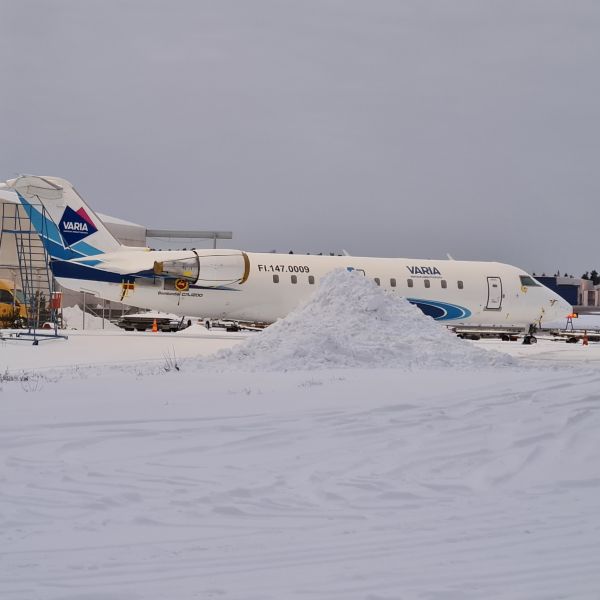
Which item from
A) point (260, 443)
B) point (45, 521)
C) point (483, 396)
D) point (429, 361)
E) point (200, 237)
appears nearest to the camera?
point (45, 521)

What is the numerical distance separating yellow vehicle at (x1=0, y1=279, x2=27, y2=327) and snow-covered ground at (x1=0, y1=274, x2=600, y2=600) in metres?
23.1

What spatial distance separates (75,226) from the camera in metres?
28.9

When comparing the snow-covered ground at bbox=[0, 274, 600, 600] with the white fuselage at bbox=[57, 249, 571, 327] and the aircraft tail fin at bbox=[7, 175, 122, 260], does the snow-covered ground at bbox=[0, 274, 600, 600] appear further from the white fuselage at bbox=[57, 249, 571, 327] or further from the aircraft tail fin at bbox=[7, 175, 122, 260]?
the aircraft tail fin at bbox=[7, 175, 122, 260]

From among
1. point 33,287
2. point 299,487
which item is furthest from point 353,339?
point 33,287

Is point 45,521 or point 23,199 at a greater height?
point 23,199

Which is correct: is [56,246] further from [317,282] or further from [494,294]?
[494,294]

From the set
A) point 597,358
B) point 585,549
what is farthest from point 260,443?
point 597,358

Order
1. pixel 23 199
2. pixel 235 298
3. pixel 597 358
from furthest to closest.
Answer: pixel 235 298, pixel 23 199, pixel 597 358

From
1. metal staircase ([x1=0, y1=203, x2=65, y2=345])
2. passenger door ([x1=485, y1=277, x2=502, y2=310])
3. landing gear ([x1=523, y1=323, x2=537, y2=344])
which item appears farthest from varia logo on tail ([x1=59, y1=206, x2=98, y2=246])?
landing gear ([x1=523, y1=323, x2=537, y2=344])

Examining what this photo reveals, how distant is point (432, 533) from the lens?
5246mm

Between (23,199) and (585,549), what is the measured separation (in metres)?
25.5

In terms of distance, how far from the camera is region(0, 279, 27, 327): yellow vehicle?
3456 cm

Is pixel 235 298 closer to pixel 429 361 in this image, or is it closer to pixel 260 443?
pixel 429 361

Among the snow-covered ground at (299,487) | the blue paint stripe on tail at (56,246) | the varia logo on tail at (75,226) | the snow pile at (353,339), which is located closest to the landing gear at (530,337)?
the snow pile at (353,339)
